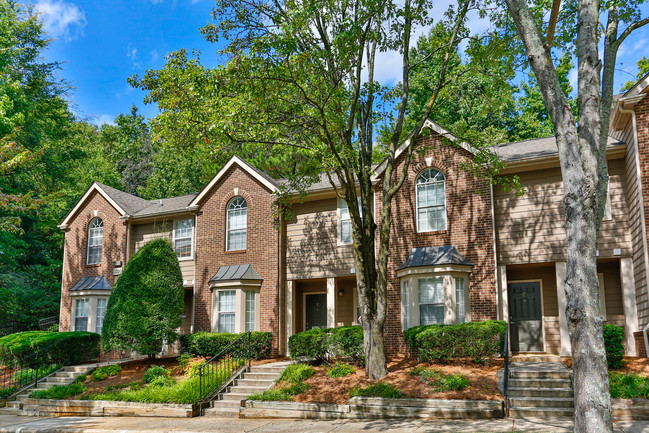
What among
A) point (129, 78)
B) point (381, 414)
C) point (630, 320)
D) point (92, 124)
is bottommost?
point (381, 414)

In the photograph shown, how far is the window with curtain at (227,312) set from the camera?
1889 centimetres

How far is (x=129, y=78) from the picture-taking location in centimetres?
2045

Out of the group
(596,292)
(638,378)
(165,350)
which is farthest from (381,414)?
(165,350)

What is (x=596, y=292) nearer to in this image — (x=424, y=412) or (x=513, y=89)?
(x=424, y=412)

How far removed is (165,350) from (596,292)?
17.3 m

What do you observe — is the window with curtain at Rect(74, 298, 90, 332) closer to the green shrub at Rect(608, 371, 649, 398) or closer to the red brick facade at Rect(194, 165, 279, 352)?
the red brick facade at Rect(194, 165, 279, 352)

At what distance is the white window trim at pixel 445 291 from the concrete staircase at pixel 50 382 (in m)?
10.5

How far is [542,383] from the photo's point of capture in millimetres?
11586

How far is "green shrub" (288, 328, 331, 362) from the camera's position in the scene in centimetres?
1500

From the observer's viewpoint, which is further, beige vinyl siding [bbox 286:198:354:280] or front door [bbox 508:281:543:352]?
beige vinyl siding [bbox 286:198:354:280]

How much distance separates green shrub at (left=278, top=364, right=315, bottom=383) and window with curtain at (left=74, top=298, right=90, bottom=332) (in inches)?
444

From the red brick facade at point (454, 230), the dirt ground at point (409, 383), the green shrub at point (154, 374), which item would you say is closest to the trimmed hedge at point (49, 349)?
the green shrub at point (154, 374)

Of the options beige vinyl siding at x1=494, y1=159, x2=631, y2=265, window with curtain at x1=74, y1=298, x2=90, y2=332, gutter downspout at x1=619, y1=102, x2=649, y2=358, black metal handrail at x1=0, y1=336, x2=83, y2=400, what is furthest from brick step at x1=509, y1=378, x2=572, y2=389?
window with curtain at x1=74, y1=298, x2=90, y2=332

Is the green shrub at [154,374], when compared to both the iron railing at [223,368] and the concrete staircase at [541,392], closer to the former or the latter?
the iron railing at [223,368]
